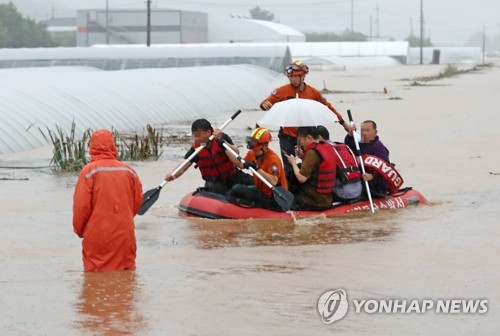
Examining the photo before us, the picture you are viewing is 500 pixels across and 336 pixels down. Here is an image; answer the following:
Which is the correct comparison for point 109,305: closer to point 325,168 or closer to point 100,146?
point 100,146

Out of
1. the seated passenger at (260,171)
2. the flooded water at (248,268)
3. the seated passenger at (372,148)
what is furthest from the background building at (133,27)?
the seated passenger at (260,171)

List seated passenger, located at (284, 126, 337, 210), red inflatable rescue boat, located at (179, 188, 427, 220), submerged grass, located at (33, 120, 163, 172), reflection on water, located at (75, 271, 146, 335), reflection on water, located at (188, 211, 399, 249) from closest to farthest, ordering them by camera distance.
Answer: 1. reflection on water, located at (75, 271, 146, 335)
2. reflection on water, located at (188, 211, 399, 249)
3. seated passenger, located at (284, 126, 337, 210)
4. red inflatable rescue boat, located at (179, 188, 427, 220)
5. submerged grass, located at (33, 120, 163, 172)

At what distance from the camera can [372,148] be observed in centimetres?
1452

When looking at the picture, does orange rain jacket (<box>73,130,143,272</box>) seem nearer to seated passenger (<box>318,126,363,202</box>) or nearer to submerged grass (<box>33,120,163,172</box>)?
seated passenger (<box>318,126,363,202</box>)

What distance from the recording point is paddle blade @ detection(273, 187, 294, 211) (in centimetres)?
1307

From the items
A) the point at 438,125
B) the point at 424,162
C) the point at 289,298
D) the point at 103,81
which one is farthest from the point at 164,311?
the point at 103,81

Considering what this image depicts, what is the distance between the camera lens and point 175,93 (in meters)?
37.0

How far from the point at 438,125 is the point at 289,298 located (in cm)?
2182

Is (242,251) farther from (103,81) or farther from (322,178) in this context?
(103,81)

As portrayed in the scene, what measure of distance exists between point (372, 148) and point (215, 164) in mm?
Result: 1972

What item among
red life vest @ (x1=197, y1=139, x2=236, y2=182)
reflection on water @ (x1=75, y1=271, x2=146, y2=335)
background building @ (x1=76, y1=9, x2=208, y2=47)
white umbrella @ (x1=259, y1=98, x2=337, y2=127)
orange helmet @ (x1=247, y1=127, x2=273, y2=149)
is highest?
background building @ (x1=76, y1=9, x2=208, y2=47)

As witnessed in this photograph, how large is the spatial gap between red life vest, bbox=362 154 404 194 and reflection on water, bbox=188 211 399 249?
0.56 metres

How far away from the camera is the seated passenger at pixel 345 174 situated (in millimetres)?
13742

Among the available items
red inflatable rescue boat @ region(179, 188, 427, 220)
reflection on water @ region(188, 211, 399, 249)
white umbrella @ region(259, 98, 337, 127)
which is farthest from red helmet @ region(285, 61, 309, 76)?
reflection on water @ region(188, 211, 399, 249)
